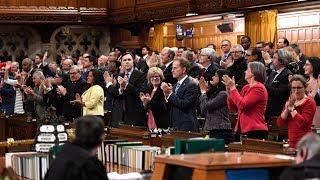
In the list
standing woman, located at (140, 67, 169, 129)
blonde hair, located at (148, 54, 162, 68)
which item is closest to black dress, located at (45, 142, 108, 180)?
standing woman, located at (140, 67, 169, 129)

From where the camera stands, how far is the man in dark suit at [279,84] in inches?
361

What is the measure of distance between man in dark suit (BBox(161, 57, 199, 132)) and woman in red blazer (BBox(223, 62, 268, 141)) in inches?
26.7

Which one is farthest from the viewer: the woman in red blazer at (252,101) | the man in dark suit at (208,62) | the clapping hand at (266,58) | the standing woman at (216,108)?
the clapping hand at (266,58)

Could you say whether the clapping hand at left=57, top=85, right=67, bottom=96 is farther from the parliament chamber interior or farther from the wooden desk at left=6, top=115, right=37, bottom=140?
the wooden desk at left=6, top=115, right=37, bottom=140

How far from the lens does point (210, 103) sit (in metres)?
8.46

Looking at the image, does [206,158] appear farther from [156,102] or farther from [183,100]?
[156,102]

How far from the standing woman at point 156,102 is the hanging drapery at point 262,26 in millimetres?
6567

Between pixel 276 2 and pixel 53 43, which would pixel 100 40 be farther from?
pixel 276 2

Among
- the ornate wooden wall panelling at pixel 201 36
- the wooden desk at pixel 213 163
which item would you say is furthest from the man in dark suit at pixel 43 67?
the wooden desk at pixel 213 163

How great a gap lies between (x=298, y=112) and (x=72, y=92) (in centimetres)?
515

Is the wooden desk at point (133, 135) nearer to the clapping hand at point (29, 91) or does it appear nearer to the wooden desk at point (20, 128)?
the wooden desk at point (20, 128)

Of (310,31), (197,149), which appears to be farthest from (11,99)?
(197,149)

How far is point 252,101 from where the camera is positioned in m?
7.92

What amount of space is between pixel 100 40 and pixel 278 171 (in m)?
15.7
